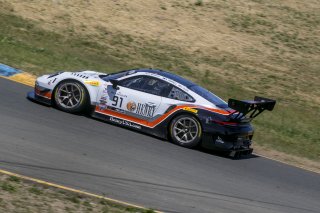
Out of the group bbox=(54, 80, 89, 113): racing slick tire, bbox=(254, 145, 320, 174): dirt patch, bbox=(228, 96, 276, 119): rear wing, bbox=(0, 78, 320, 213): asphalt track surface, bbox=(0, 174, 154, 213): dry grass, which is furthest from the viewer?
bbox=(254, 145, 320, 174): dirt patch

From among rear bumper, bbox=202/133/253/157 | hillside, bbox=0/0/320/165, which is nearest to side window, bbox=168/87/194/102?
rear bumper, bbox=202/133/253/157

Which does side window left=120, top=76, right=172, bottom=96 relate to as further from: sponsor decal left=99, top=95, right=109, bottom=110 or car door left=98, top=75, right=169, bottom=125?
sponsor decal left=99, top=95, right=109, bottom=110

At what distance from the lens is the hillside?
18141mm

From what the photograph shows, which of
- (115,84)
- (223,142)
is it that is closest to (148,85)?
(115,84)

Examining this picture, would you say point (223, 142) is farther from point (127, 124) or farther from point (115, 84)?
point (115, 84)

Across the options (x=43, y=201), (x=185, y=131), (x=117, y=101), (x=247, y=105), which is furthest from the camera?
(x=117, y=101)

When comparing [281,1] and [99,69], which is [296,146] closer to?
[99,69]

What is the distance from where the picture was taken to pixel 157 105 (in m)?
12.9

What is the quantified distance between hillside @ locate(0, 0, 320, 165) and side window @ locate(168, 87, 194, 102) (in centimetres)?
297

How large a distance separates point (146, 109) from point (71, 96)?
1.62 meters

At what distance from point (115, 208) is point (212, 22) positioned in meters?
17.4

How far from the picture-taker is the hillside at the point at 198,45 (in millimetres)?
Result: 18141

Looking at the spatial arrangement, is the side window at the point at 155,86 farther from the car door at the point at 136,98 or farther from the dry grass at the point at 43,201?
the dry grass at the point at 43,201

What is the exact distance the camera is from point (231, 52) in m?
23.0
